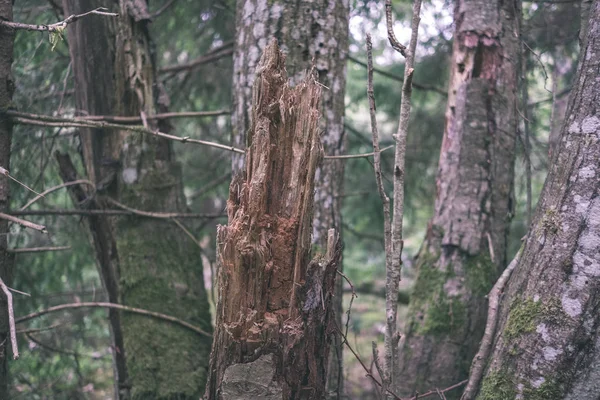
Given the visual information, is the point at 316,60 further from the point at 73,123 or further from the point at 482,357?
the point at 482,357

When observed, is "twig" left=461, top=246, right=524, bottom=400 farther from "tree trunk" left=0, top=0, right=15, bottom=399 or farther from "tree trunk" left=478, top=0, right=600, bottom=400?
"tree trunk" left=0, top=0, right=15, bottom=399

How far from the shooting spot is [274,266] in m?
2.38

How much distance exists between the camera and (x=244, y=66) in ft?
11.4

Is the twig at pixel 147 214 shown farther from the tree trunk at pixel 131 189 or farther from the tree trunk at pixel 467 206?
the tree trunk at pixel 467 206

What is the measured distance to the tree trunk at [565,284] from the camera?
93.3 inches

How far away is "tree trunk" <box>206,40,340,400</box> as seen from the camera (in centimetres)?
228

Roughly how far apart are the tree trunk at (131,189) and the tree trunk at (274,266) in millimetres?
1509

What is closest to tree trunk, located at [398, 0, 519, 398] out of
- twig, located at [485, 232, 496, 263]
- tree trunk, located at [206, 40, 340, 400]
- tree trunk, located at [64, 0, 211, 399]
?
twig, located at [485, 232, 496, 263]

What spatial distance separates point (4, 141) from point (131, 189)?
0.99 metres

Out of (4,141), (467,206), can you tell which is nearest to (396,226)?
(467,206)

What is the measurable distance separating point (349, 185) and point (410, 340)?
442cm

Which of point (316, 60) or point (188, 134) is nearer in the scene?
point (316, 60)

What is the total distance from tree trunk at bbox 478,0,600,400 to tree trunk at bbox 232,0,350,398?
3.70 feet

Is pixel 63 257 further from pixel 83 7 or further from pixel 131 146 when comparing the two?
pixel 83 7
